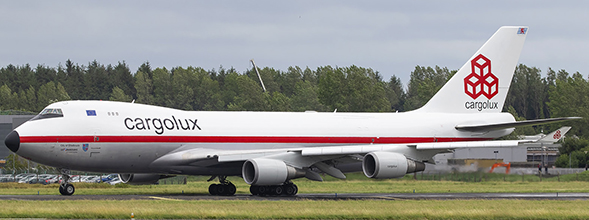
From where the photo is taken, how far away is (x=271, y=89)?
16212 centimetres

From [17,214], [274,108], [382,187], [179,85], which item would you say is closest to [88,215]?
[17,214]

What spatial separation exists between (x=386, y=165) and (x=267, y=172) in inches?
199

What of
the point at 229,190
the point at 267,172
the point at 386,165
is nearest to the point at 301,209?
the point at 267,172

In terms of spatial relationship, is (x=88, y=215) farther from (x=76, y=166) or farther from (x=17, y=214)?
(x=76, y=166)

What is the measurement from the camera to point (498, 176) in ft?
143

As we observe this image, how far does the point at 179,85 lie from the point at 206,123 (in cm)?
12308

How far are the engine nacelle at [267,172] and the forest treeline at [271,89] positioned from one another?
77128mm

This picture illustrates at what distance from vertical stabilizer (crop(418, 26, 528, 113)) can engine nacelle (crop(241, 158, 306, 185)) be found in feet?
39.5

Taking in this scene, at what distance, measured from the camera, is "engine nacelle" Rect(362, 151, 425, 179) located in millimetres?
32031

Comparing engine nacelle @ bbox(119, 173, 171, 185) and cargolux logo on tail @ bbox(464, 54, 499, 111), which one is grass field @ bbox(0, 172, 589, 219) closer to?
engine nacelle @ bbox(119, 173, 171, 185)

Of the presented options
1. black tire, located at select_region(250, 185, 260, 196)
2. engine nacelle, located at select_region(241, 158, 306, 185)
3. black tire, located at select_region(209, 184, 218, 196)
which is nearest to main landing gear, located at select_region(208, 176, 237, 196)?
black tire, located at select_region(209, 184, 218, 196)

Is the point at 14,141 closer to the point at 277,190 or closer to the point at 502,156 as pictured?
the point at 277,190

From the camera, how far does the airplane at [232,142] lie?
3188cm

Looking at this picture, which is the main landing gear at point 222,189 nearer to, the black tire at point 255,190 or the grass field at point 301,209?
the black tire at point 255,190
